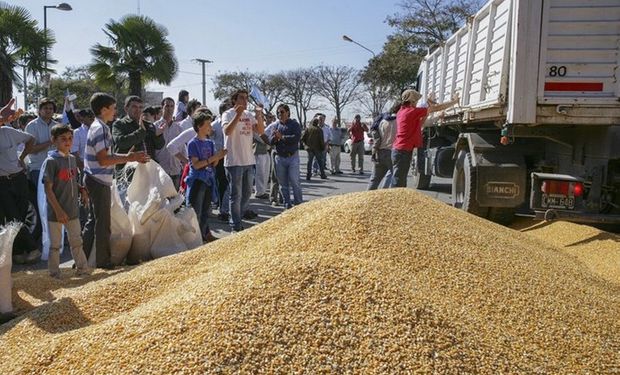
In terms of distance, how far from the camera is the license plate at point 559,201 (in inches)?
217

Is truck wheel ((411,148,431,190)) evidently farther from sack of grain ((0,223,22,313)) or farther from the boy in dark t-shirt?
sack of grain ((0,223,22,313))

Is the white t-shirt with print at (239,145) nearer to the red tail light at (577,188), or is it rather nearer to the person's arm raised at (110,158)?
the person's arm raised at (110,158)

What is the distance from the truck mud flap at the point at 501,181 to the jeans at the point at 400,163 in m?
1.67

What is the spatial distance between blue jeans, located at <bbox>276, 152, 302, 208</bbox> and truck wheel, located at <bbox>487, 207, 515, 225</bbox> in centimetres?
302

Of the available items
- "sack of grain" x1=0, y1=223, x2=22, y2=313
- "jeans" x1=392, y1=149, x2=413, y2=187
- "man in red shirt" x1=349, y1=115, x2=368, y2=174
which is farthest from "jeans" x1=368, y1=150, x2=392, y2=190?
"man in red shirt" x1=349, y1=115, x2=368, y2=174

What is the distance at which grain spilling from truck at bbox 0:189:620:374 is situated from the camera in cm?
252

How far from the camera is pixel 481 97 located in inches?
276

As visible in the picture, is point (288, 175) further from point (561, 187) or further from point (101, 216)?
point (561, 187)

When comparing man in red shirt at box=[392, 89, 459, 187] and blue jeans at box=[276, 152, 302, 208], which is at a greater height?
man in red shirt at box=[392, 89, 459, 187]

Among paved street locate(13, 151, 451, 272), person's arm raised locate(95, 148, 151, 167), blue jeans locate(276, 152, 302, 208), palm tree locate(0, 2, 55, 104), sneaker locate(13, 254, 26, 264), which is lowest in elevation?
sneaker locate(13, 254, 26, 264)

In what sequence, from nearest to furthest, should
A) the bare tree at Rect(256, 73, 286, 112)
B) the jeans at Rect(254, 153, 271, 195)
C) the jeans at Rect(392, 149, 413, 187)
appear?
the jeans at Rect(392, 149, 413, 187), the jeans at Rect(254, 153, 271, 195), the bare tree at Rect(256, 73, 286, 112)

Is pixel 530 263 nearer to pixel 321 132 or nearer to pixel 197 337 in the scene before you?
pixel 197 337

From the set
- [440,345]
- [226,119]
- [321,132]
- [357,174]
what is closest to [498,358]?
[440,345]

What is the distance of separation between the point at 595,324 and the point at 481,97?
426cm
